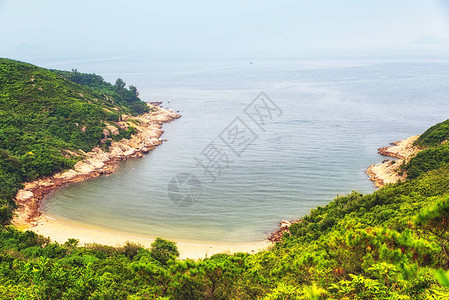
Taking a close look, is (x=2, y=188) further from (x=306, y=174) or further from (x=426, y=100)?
(x=426, y=100)

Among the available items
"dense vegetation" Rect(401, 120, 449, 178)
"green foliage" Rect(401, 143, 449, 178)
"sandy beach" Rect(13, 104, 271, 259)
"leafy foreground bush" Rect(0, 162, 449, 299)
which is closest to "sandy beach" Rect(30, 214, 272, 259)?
"sandy beach" Rect(13, 104, 271, 259)

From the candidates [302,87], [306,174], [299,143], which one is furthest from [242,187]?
[302,87]

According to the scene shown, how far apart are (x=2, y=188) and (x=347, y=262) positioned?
28.9 metres

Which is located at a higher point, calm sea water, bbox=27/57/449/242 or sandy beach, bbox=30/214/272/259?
calm sea water, bbox=27/57/449/242

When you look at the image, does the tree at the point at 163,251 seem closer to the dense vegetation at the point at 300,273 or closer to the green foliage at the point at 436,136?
the dense vegetation at the point at 300,273

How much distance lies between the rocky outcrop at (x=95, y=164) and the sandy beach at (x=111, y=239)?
1612 millimetres

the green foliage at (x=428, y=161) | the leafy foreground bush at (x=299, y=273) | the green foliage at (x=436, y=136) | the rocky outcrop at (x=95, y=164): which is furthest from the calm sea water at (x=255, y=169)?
the leafy foreground bush at (x=299, y=273)

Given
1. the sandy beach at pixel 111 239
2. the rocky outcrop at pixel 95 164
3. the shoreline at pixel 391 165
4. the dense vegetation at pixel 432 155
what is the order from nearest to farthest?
the sandy beach at pixel 111 239, the dense vegetation at pixel 432 155, the rocky outcrop at pixel 95 164, the shoreline at pixel 391 165

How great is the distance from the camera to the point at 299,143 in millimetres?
45656

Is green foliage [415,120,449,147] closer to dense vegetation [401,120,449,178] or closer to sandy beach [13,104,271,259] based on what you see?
dense vegetation [401,120,449,178]

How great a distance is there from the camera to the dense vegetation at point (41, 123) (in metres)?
32.2

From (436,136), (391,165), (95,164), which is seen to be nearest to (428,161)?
(391,165)

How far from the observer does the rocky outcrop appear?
93.1ft

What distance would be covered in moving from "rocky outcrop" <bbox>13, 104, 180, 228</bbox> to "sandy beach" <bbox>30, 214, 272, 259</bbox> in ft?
5.29
